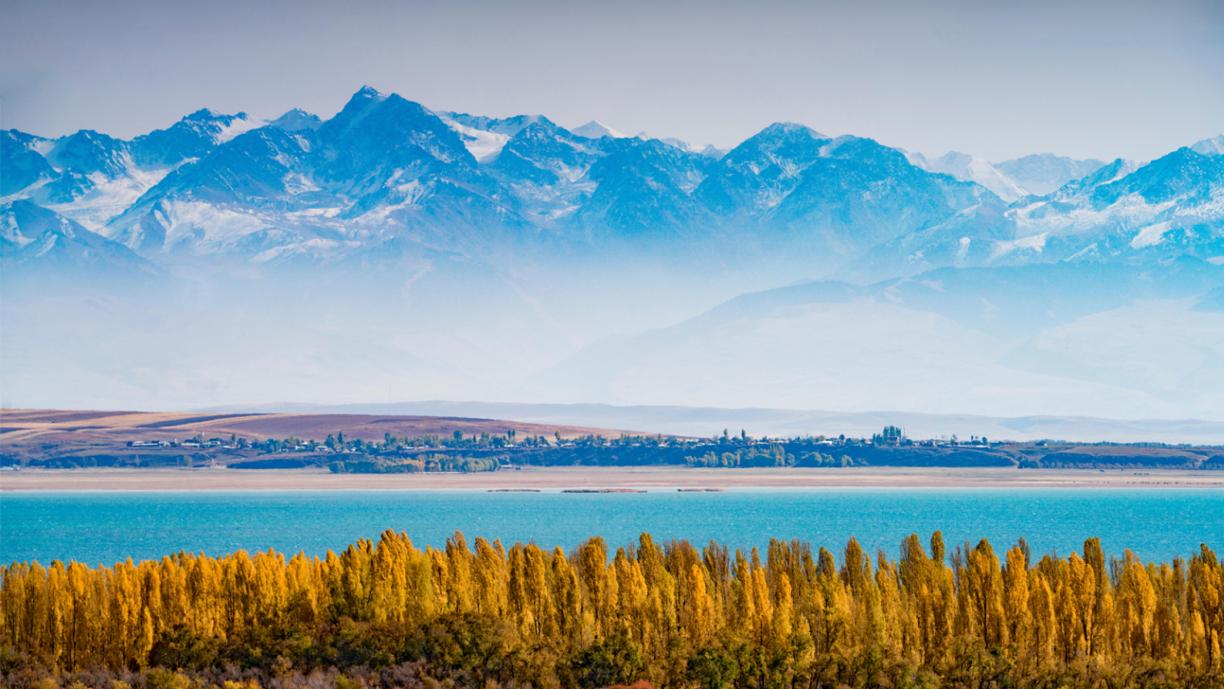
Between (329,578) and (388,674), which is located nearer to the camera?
(388,674)

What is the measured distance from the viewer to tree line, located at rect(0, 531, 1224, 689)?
64.3 metres

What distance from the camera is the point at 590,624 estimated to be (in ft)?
230

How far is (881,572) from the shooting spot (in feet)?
234

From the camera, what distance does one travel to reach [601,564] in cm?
7206

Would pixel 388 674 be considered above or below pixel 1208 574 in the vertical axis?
below

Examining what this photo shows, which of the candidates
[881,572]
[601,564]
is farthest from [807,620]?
[601,564]

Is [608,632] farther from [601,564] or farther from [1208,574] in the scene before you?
[1208,574]

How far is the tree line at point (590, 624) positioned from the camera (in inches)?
2532

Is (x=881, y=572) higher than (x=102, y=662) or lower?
higher

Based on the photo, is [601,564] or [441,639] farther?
[601,564]

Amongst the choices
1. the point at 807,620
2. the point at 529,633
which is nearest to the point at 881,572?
the point at 807,620

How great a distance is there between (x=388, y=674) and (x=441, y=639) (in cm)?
236

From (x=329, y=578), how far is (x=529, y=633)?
8730 mm

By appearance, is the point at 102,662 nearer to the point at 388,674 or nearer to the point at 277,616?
the point at 277,616
